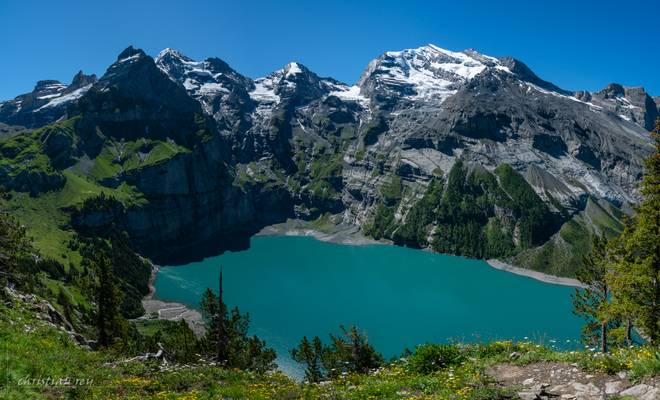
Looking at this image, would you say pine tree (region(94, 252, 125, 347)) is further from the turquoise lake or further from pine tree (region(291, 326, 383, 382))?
the turquoise lake

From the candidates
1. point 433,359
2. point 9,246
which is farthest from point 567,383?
point 9,246

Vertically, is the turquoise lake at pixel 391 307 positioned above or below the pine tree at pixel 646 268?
below

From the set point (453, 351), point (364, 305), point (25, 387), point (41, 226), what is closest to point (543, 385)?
point (453, 351)

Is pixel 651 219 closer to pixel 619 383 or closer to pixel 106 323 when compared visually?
pixel 619 383

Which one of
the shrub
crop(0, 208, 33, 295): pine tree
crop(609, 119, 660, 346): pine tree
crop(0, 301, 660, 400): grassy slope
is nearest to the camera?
crop(0, 301, 660, 400): grassy slope

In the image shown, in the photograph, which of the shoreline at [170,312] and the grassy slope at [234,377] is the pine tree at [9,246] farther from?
the shoreline at [170,312]

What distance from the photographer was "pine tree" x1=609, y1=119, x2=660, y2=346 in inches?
1117

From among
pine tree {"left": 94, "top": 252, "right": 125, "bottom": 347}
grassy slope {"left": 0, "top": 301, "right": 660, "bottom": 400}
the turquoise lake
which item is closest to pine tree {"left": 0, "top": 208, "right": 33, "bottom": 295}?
grassy slope {"left": 0, "top": 301, "right": 660, "bottom": 400}

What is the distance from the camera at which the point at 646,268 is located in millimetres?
28484

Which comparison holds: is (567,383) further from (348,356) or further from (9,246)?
(348,356)

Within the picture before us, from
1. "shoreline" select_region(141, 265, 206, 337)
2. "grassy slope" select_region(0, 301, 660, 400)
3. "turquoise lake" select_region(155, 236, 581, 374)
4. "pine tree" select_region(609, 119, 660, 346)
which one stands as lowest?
"shoreline" select_region(141, 265, 206, 337)

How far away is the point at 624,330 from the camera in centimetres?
3531

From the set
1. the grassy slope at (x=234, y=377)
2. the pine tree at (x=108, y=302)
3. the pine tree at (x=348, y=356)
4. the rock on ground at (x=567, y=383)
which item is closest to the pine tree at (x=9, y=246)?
the grassy slope at (x=234, y=377)

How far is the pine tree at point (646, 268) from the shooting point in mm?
28375
